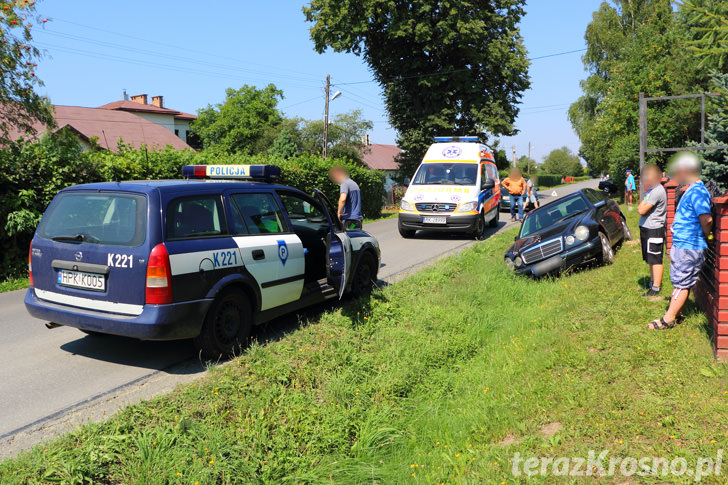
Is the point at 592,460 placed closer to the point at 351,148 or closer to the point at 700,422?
the point at 700,422

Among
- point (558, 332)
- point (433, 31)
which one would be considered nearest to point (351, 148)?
point (433, 31)

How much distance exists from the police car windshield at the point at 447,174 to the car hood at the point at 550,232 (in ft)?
17.6

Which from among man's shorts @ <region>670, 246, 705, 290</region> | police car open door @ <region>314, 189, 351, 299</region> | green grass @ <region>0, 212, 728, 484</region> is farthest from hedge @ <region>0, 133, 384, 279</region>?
man's shorts @ <region>670, 246, 705, 290</region>

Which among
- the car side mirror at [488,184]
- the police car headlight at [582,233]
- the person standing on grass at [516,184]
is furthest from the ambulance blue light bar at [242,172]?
the person standing on grass at [516,184]

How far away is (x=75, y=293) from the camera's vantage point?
517 centimetres

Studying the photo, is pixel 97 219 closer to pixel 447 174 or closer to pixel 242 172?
pixel 242 172

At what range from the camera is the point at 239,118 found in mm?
72312

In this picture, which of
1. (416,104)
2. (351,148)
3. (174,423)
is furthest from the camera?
(351,148)

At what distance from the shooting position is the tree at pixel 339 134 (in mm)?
48812

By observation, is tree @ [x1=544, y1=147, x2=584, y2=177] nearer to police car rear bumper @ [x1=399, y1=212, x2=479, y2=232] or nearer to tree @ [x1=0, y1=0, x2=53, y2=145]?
police car rear bumper @ [x1=399, y1=212, x2=479, y2=232]

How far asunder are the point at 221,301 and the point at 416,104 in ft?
96.7

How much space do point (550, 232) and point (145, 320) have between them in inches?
280

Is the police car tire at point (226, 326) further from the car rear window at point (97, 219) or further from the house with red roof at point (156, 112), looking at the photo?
the house with red roof at point (156, 112)

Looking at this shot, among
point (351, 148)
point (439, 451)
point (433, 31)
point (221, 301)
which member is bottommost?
point (439, 451)
